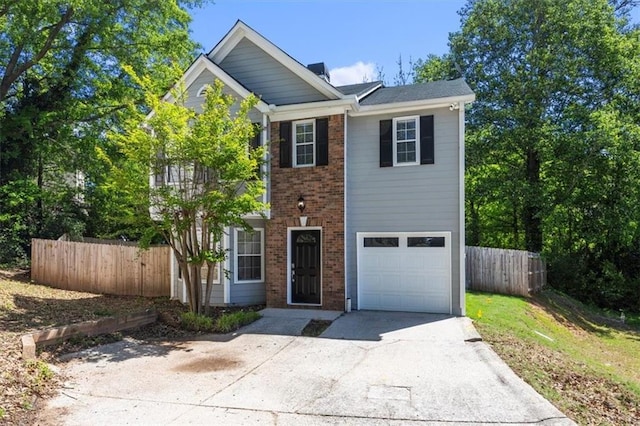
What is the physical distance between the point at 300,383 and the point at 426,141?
7.25m

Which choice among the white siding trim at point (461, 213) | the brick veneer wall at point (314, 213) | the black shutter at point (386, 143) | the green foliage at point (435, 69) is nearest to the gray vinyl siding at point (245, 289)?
the brick veneer wall at point (314, 213)

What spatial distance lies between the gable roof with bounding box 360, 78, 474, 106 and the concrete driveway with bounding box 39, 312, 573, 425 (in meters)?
5.85

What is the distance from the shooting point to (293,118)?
40.1 feet

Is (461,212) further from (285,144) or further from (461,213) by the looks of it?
(285,144)

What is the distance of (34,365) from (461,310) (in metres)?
8.98

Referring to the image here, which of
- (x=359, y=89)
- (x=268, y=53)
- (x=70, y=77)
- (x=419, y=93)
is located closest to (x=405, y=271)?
(x=419, y=93)

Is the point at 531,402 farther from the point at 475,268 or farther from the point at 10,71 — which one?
the point at 10,71

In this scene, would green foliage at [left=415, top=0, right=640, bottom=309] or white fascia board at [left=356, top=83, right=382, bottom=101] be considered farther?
green foliage at [left=415, top=0, right=640, bottom=309]

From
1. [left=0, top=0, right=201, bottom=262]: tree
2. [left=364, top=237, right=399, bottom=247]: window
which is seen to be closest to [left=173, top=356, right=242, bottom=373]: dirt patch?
[left=364, top=237, right=399, bottom=247]: window

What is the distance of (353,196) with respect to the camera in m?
12.1

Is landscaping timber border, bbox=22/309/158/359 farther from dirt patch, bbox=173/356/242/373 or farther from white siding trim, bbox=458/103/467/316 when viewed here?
white siding trim, bbox=458/103/467/316

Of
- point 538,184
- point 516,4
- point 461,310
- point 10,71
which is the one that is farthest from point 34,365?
point 516,4

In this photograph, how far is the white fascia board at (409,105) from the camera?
1119 centimetres

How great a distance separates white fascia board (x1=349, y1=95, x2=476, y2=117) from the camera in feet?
36.7
